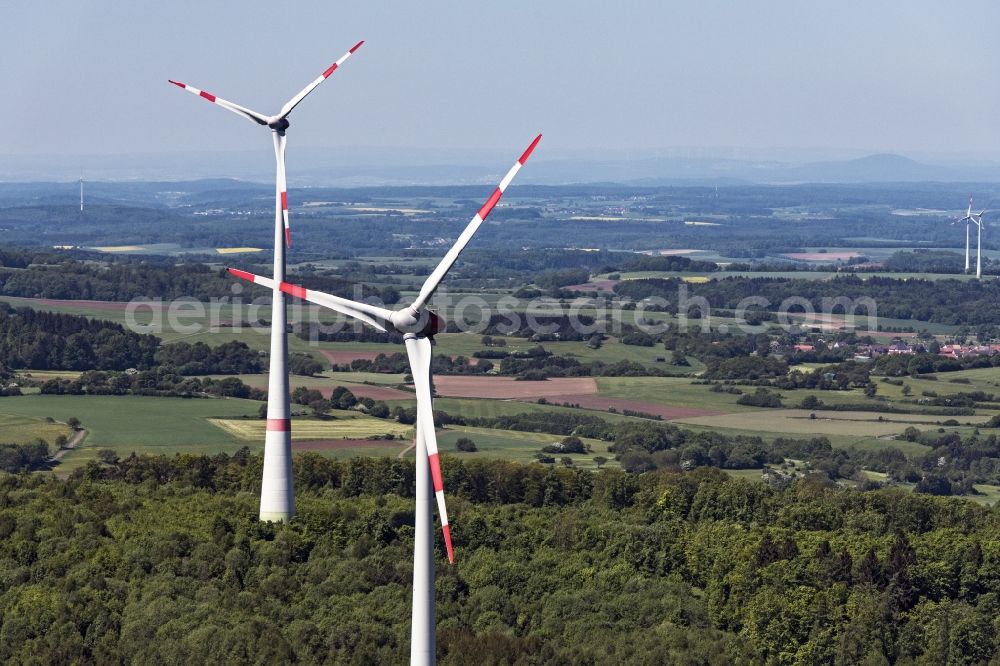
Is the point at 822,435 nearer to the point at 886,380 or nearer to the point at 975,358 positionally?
the point at 886,380

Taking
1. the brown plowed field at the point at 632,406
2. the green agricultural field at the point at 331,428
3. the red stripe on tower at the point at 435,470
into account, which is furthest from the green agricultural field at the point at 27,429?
the red stripe on tower at the point at 435,470

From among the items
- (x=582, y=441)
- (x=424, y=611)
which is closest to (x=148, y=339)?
(x=582, y=441)

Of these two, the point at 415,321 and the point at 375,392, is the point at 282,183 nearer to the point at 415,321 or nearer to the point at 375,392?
the point at 415,321

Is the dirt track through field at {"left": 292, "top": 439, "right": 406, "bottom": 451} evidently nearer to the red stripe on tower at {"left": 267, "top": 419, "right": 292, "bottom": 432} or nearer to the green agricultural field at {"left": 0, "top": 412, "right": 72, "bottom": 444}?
the green agricultural field at {"left": 0, "top": 412, "right": 72, "bottom": 444}

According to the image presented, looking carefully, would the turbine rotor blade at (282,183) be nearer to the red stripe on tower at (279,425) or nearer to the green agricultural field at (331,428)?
the red stripe on tower at (279,425)

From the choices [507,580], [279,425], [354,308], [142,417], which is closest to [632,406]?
[142,417]

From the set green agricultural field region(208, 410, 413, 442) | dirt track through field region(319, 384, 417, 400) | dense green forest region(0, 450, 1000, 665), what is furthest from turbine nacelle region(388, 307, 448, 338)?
dirt track through field region(319, 384, 417, 400)

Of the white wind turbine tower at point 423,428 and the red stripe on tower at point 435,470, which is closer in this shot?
the red stripe on tower at point 435,470
